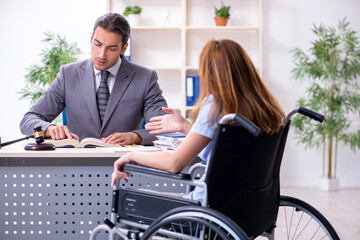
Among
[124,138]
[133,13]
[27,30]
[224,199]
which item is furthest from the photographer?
[27,30]

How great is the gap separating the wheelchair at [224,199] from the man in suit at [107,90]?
1.09 metres

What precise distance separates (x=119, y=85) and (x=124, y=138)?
1.55 ft

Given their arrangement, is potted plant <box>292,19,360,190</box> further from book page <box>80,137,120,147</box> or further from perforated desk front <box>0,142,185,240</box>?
perforated desk front <box>0,142,185,240</box>

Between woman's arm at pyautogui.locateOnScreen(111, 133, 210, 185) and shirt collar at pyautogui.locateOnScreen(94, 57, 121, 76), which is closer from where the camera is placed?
woman's arm at pyautogui.locateOnScreen(111, 133, 210, 185)

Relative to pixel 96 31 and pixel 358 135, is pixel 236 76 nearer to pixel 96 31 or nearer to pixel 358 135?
pixel 96 31

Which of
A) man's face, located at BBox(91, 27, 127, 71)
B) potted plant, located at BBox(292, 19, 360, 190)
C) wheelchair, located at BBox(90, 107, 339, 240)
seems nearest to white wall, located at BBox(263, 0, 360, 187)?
potted plant, located at BBox(292, 19, 360, 190)

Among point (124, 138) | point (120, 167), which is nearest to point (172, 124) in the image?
point (124, 138)

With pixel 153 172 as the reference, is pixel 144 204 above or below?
below

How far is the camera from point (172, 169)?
1770 millimetres

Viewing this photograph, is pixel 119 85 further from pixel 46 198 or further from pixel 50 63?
pixel 50 63

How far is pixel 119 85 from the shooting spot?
3045mm

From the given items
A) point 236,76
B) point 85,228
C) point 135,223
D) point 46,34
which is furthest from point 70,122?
point 46,34

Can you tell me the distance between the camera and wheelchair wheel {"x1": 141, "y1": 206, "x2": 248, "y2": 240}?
157 cm

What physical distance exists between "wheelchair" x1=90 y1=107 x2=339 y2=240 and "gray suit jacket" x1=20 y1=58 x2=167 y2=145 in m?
1.11
